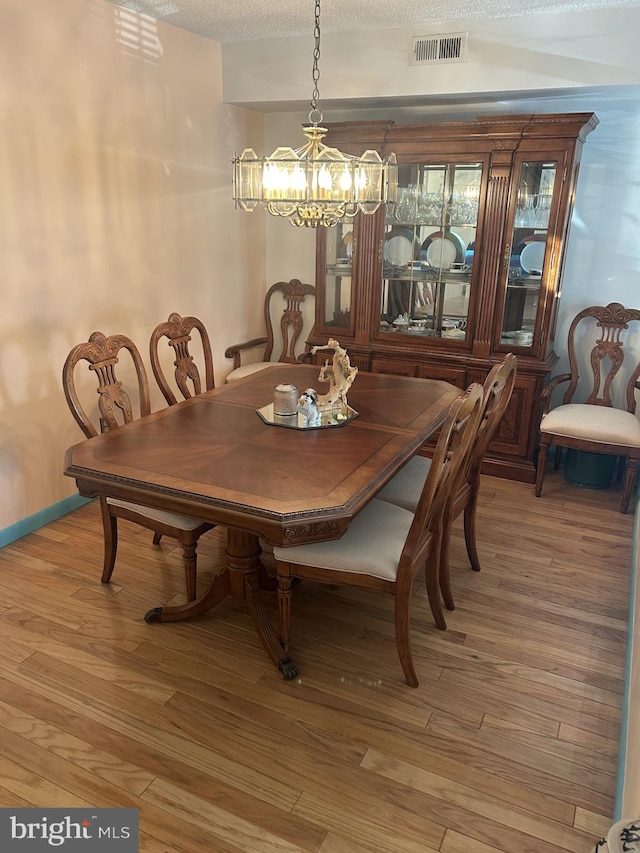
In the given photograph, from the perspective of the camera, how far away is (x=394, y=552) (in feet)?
7.16

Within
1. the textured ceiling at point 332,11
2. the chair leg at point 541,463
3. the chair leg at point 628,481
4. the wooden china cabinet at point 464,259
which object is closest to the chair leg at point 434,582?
the chair leg at point 541,463

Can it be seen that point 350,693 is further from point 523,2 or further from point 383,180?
point 523,2

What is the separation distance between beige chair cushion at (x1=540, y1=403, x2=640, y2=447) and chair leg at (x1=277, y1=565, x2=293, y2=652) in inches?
80.6

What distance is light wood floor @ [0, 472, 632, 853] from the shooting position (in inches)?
69.9

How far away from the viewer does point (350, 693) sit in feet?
7.27

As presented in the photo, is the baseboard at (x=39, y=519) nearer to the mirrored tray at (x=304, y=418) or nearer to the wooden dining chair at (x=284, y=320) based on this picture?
the mirrored tray at (x=304, y=418)

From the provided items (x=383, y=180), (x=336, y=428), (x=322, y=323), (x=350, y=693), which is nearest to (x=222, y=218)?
(x=322, y=323)

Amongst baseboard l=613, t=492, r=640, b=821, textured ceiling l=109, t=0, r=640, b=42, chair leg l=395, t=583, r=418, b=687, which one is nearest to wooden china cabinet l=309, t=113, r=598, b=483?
textured ceiling l=109, t=0, r=640, b=42

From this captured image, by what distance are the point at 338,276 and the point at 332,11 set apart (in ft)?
4.99

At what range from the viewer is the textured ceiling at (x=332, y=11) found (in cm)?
317

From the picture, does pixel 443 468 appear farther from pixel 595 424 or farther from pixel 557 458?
pixel 557 458

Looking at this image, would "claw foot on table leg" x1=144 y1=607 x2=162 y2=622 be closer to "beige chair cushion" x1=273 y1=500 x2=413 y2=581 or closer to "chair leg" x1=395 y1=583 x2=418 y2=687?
"beige chair cushion" x1=273 y1=500 x2=413 y2=581

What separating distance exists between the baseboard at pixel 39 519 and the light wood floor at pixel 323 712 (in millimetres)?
134

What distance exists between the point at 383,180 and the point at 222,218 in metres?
2.03
